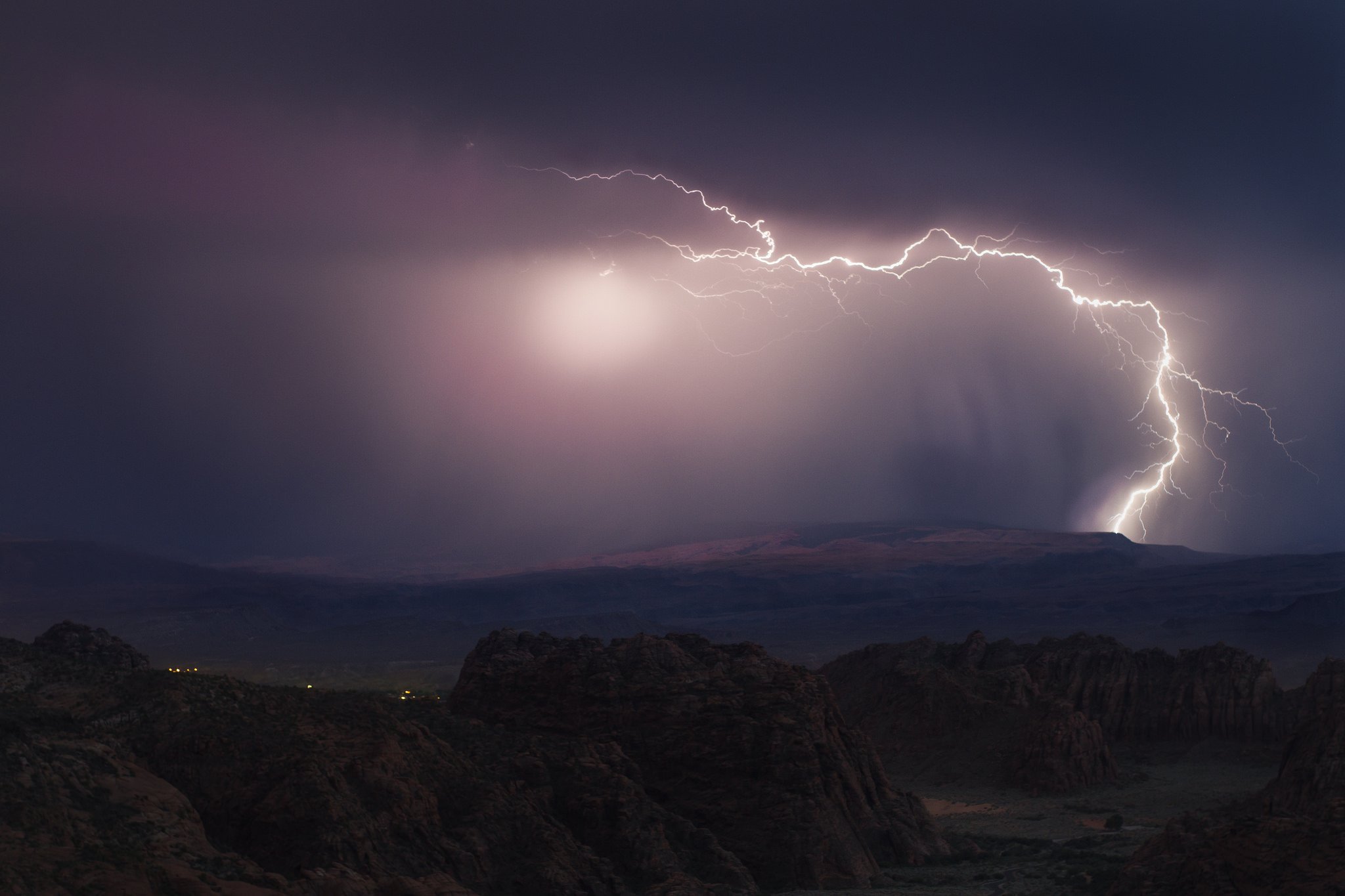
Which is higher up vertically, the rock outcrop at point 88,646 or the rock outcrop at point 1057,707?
the rock outcrop at point 88,646

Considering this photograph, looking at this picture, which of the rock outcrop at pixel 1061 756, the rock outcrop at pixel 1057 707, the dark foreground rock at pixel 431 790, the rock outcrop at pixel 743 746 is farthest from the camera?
the rock outcrop at pixel 1057 707

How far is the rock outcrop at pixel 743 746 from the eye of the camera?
143ft

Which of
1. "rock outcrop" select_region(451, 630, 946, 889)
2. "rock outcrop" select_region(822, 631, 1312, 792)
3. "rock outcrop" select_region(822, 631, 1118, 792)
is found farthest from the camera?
"rock outcrop" select_region(822, 631, 1312, 792)

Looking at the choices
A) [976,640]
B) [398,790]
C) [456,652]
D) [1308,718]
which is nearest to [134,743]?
[398,790]

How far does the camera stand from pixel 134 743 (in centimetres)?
3372

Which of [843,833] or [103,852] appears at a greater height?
[103,852]

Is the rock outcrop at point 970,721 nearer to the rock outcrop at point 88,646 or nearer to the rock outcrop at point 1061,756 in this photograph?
the rock outcrop at point 1061,756

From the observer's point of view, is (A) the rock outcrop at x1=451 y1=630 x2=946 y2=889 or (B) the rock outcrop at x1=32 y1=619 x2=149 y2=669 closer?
(A) the rock outcrop at x1=451 y1=630 x2=946 y2=889

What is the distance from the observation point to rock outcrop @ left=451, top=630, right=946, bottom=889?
43.6 m

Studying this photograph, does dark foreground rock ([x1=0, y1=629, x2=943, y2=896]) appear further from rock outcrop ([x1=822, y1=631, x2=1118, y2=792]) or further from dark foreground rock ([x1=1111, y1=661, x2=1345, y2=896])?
rock outcrop ([x1=822, y1=631, x2=1118, y2=792])

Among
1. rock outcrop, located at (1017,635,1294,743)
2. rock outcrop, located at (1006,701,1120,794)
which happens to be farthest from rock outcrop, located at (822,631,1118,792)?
rock outcrop, located at (1017,635,1294,743)

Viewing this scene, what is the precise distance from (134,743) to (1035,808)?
49914 millimetres

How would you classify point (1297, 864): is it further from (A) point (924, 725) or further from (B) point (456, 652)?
(B) point (456, 652)

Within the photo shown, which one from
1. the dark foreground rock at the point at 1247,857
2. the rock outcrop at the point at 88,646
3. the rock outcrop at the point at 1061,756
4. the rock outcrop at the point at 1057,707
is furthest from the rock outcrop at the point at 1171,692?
the rock outcrop at the point at 88,646
